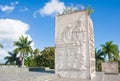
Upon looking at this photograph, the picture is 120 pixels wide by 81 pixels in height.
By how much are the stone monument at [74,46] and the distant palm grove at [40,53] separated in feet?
68.4

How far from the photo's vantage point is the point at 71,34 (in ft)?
40.7

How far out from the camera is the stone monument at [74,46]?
11734 millimetres

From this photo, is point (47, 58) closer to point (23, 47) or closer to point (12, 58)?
point (23, 47)

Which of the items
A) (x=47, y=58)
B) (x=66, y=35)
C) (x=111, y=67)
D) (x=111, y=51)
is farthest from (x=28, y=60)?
(x=66, y=35)

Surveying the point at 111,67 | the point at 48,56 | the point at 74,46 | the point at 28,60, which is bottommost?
the point at 111,67

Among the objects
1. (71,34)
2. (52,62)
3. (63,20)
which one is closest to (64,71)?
(71,34)

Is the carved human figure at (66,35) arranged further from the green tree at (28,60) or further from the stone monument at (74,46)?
the green tree at (28,60)

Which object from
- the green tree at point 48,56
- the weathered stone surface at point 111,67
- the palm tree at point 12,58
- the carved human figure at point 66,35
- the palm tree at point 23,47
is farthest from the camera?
the palm tree at point 12,58

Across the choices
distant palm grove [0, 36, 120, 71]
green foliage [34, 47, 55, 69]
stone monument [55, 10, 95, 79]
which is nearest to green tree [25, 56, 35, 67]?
distant palm grove [0, 36, 120, 71]

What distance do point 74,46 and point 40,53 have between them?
78.7ft

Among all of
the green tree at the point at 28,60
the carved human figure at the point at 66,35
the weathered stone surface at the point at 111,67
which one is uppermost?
the carved human figure at the point at 66,35

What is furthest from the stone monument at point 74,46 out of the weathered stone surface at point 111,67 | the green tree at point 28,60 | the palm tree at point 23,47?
the green tree at point 28,60

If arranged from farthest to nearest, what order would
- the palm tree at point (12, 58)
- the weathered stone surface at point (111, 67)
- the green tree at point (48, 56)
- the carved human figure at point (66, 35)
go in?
the palm tree at point (12, 58), the green tree at point (48, 56), the weathered stone surface at point (111, 67), the carved human figure at point (66, 35)

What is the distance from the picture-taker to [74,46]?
39.8 ft
